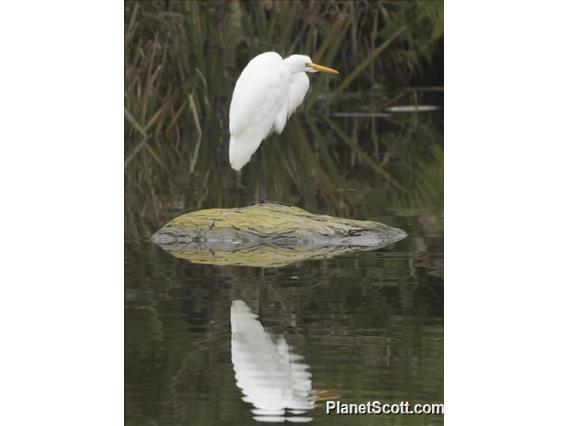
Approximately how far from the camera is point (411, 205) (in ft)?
30.9

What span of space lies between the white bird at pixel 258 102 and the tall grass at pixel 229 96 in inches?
52.2

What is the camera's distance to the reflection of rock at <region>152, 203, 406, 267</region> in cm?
755

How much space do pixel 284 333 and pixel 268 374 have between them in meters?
0.54

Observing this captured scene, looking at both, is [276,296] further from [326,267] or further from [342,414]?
[342,414]

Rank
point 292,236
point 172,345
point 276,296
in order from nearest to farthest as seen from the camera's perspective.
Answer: point 172,345
point 276,296
point 292,236

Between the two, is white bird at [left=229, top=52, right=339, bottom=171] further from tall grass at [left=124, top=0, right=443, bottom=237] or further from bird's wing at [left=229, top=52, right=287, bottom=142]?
tall grass at [left=124, top=0, right=443, bottom=237]

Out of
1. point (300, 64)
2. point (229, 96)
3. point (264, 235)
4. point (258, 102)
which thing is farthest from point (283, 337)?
point (229, 96)

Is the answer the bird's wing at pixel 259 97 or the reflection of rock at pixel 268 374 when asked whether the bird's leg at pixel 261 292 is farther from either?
the bird's wing at pixel 259 97

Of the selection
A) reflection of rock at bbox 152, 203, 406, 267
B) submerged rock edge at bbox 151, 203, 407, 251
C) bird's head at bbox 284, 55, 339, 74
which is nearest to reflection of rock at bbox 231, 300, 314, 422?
reflection of rock at bbox 152, 203, 406, 267

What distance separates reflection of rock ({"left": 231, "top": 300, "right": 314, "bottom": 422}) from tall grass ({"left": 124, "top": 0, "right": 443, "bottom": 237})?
3.82 meters

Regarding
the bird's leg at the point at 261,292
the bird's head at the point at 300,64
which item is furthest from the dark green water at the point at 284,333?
the bird's head at the point at 300,64

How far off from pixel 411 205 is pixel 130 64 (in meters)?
4.99

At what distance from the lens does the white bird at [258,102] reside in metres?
8.14

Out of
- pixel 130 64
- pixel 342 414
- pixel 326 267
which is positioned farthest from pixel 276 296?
pixel 130 64
